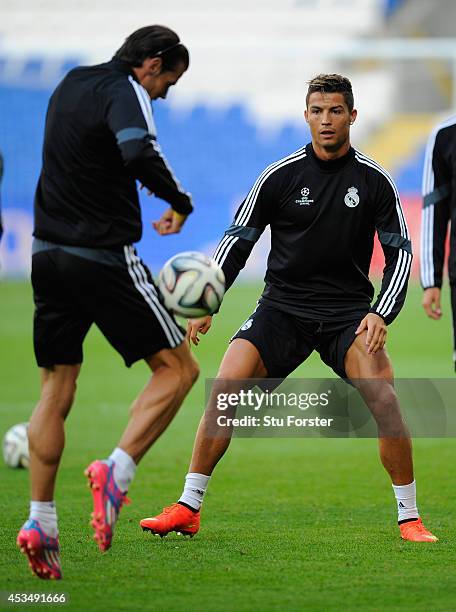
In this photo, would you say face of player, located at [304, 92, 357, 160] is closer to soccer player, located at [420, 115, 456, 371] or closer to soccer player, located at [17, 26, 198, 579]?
soccer player, located at [420, 115, 456, 371]

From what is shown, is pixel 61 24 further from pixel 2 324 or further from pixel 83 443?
pixel 83 443

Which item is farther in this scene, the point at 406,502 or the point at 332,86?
the point at 332,86

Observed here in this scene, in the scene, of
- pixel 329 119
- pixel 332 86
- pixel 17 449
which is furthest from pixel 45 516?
pixel 17 449

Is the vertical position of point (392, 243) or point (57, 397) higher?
point (392, 243)

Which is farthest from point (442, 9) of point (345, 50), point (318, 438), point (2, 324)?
point (318, 438)

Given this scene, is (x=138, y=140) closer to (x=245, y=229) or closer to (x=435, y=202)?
(x=245, y=229)

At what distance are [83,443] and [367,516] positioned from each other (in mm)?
3667

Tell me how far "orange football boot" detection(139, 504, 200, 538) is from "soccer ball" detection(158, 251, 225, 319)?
4.21 feet

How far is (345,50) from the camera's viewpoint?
93.5ft

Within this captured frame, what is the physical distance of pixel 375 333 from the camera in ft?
19.5

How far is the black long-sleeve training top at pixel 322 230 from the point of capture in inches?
246

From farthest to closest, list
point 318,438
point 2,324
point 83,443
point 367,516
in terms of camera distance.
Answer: point 2,324, point 318,438, point 83,443, point 367,516
